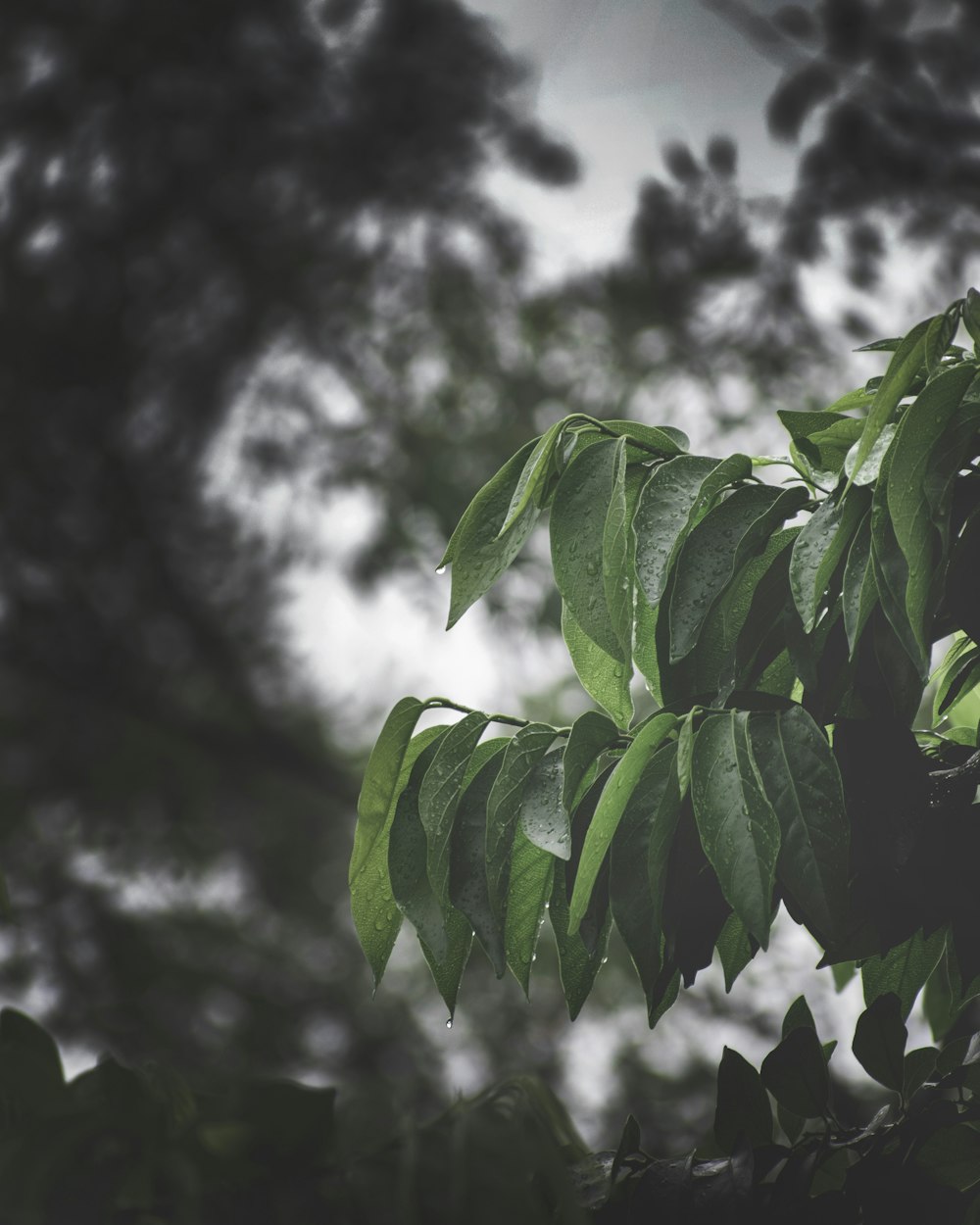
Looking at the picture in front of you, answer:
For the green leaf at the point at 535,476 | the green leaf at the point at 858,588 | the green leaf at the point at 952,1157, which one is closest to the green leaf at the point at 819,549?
the green leaf at the point at 858,588

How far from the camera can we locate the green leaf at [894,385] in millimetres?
416

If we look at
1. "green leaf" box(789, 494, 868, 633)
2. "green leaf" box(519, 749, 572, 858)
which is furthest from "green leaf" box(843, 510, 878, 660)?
"green leaf" box(519, 749, 572, 858)

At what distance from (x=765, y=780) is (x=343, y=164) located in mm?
3195

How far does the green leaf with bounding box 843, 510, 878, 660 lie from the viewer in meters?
0.42

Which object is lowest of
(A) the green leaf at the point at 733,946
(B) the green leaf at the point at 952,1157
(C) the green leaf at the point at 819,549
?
(B) the green leaf at the point at 952,1157

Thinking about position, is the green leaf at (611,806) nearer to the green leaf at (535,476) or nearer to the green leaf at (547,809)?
the green leaf at (547,809)

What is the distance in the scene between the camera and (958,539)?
0.46m

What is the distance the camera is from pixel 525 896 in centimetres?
47

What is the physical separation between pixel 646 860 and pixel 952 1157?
185 millimetres

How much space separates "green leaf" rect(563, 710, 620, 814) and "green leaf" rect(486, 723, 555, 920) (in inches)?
1.1

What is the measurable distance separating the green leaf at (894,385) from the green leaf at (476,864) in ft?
0.67

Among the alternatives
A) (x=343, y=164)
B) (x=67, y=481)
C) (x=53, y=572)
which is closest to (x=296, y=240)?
(x=343, y=164)

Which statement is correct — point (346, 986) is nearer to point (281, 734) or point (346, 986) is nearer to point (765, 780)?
point (281, 734)

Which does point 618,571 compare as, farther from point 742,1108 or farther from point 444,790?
point 742,1108
